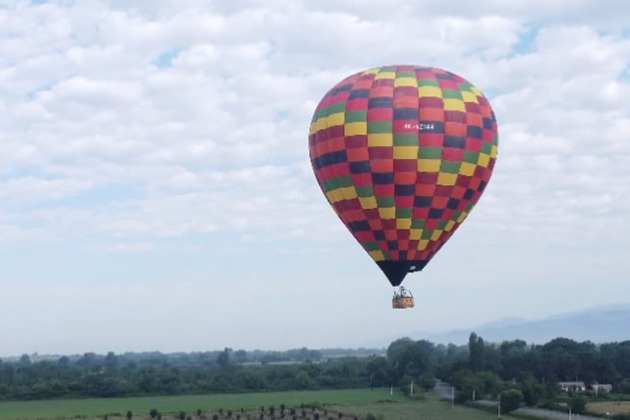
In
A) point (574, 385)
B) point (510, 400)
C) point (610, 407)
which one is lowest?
point (610, 407)

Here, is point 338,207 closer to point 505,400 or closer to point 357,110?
point 357,110

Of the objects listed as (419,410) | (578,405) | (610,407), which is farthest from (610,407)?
(419,410)

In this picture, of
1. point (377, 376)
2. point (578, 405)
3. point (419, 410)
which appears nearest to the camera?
point (578, 405)

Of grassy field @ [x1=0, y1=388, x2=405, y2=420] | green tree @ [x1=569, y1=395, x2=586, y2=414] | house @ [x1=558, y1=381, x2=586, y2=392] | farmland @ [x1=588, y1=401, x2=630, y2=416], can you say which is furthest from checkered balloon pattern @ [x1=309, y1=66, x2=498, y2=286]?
house @ [x1=558, y1=381, x2=586, y2=392]

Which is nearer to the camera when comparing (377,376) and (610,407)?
(610,407)

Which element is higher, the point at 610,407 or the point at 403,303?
the point at 403,303

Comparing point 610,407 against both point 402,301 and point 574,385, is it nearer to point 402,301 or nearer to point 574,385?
point 574,385

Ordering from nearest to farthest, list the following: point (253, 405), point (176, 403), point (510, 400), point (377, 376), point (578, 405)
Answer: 1. point (578, 405)
2. point (510, 400)
3. point (253, 405)
4. point (176, 403)
5. point (377, 376)
